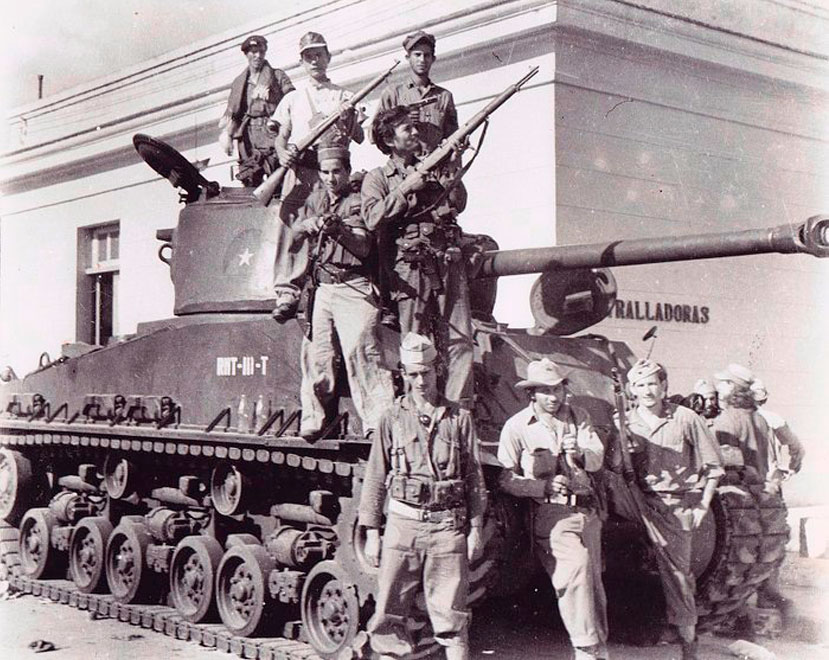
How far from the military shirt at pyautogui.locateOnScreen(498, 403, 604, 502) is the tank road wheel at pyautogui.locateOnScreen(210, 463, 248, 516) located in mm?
2766

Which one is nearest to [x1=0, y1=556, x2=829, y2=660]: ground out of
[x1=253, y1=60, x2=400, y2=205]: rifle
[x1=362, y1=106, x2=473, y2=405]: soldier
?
[x1=362, y1=106, x2=473, y2=405]: soldier

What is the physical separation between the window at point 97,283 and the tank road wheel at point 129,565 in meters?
9.73

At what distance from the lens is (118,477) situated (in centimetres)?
1114

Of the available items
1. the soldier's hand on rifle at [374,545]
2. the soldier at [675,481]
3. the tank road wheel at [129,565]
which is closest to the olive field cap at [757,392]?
the soldier at [675,481]

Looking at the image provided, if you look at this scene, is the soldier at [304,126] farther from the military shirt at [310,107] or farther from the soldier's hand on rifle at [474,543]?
the soldier's hand on rifle at [474,543]

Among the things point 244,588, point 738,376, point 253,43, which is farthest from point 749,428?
point 253,43

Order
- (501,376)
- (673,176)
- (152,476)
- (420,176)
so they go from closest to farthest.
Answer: (420,176)
(501,376)
(152,476)
(673,176)

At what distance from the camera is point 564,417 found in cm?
768

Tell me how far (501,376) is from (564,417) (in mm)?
1303

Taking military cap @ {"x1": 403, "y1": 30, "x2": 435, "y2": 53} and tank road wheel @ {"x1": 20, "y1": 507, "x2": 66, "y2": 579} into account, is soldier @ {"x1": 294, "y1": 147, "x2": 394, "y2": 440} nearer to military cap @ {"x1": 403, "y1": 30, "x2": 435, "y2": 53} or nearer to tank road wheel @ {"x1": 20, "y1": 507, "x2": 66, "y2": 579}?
military cap @ {"x1": 403, "y1": 30, "x2": 435, "y2": 53}

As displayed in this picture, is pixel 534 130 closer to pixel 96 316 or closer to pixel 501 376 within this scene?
pixel 501 376

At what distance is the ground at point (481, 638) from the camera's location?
9016 mm

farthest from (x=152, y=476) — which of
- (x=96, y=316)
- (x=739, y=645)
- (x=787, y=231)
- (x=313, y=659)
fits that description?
(x=96, y=316)

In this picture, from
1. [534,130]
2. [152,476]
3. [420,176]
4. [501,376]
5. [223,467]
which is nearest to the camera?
[420,176]
